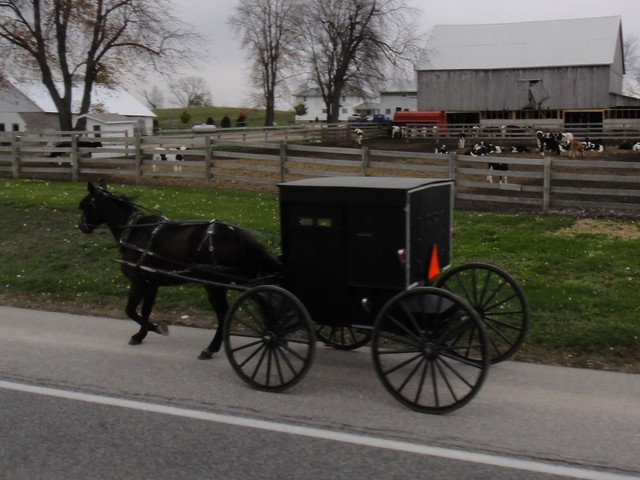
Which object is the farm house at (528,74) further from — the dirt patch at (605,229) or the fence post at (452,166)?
the dirt patch at (605,229)

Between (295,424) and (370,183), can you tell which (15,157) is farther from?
(295,424)

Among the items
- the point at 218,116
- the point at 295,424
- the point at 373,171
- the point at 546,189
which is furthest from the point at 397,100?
the point at 295,424

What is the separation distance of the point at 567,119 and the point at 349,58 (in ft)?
64.0

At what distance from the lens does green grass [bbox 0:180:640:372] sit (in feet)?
24.8

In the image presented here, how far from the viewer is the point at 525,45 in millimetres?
60062

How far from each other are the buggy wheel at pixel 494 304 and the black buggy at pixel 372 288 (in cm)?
8

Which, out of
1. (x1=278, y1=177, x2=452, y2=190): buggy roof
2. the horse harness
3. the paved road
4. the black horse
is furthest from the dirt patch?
the horse harness

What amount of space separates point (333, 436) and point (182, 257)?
9.09 feet

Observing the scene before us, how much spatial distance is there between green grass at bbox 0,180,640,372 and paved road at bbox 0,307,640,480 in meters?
0.84

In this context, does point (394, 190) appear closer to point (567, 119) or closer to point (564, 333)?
point (564, 333)

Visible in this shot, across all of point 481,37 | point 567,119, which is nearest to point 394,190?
point 567,119

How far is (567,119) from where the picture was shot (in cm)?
5809

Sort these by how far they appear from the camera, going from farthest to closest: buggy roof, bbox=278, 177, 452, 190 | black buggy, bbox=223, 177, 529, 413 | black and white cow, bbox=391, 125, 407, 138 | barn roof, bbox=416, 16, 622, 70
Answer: barn roof, bbox=416, 16, 622, 70 < black and white cow, bbox=391, 125, 407, 138 < buggy roof, bbox=278, 177, 452, 190 < black buggy, bbox=223, 177, 529, 413

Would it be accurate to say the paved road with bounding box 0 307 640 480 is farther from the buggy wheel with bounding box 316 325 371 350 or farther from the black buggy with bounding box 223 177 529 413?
the black buggy with bounding box 223 177 529 413
